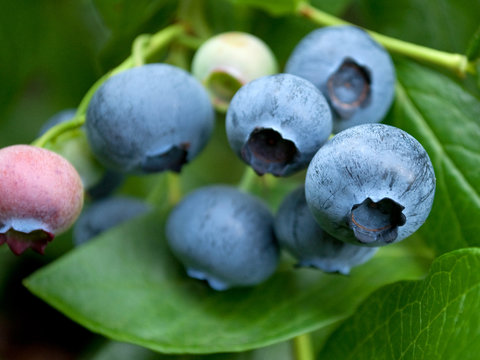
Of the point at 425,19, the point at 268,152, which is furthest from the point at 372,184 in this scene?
the point at 425,19

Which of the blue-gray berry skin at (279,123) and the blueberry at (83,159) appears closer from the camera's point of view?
the blue-gray berry skin at (279,123)

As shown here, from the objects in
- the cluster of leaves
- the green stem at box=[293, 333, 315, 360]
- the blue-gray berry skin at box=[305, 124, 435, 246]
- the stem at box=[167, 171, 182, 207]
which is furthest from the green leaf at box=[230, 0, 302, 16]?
the green stem at box=[293, 333, 315, 360]

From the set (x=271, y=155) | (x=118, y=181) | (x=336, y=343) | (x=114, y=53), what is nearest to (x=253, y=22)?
(x=114, y=53)

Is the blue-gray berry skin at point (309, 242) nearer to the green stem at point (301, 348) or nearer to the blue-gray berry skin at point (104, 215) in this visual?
the green stem at point (301, 348)

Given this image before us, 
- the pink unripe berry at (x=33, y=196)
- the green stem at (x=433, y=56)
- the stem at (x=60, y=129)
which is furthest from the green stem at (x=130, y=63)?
the green stem at (x=433, y=56)

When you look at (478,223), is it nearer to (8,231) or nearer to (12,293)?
(8,231)

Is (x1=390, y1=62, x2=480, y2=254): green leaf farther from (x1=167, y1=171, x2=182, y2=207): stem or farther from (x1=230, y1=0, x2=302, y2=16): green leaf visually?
(x1=167, y1=171, x2=182, y2=207): stem
